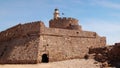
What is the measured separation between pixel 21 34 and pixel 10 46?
3.10 metres

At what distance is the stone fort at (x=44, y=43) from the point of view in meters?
36.2

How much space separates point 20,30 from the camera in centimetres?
3912

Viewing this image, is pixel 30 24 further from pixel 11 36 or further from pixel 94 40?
pixel 94 40

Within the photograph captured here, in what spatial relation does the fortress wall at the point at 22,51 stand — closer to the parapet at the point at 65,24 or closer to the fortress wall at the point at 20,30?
the fortress wall at the point at 20,30

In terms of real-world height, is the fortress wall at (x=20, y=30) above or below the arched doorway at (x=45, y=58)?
above

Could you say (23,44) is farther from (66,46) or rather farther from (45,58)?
(66,46)

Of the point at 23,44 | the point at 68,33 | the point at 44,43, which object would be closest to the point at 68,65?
the point at 44,43

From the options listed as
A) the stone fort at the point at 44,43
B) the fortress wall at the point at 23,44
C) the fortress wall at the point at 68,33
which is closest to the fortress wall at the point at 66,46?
the stone fort at the point at 44,43

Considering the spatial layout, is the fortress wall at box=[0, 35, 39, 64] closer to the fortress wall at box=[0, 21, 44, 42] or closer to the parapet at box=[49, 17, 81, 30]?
the fortress wall at box=[0, 21, 44, 42]

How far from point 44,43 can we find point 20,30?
177 inches

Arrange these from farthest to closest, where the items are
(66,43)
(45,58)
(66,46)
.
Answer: (66,43), (66,46), (45,58)

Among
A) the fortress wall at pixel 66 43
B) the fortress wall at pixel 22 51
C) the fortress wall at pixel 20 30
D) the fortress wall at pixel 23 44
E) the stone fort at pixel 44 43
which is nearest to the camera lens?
the fortress wall at pixel 22 51

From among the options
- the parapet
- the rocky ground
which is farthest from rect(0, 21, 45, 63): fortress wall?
the parapet

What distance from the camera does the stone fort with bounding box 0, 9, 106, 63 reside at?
36156 mm
